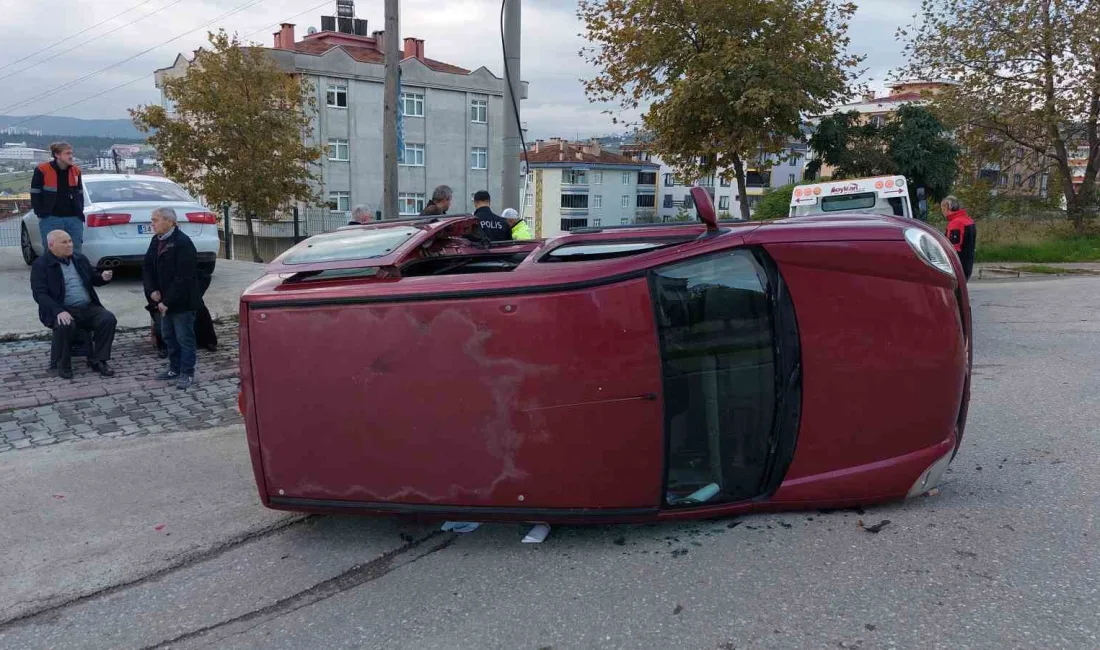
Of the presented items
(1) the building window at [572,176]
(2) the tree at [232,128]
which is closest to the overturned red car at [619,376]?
(2) the tree at [232,128]

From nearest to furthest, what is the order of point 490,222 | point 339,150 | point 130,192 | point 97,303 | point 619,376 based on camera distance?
point 619,376
point 97,303
point 490,222
point 130,192
point 339,150

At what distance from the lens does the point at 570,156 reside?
260 feet

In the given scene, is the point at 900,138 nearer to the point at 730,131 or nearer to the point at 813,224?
the point at 730,131

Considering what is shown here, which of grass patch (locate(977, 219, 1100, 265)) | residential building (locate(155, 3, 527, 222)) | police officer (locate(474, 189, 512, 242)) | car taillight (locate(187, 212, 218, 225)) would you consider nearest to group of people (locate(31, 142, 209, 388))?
police officer (locate(474, 189, 512, 242))

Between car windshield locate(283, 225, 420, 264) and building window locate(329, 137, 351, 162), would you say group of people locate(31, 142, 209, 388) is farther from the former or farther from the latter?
building window locate(329, 137, 351, 162)

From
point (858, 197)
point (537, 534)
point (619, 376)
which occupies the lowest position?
point (537, 534)

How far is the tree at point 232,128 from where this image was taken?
24.6m

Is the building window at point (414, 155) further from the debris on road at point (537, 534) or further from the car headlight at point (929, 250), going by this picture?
the car headlight at point (929, 250)

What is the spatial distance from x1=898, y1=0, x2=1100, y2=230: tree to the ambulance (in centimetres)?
1020

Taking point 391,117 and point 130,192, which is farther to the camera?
point 130,192

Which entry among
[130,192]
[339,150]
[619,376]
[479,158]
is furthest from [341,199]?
[619,376]

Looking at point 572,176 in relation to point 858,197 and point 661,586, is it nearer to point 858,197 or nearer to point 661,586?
point 858,197

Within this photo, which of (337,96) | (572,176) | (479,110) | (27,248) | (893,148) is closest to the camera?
(27,248)

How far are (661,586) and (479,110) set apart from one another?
169ft
